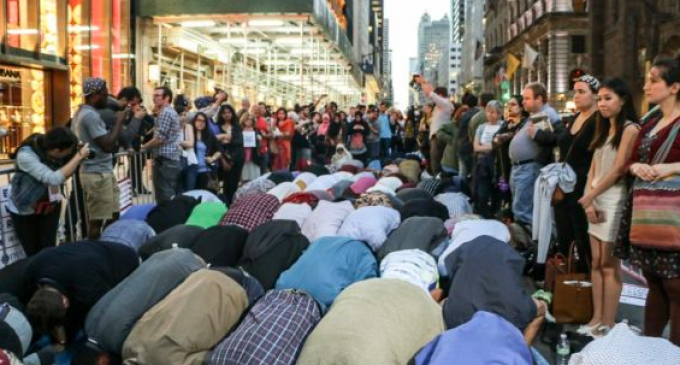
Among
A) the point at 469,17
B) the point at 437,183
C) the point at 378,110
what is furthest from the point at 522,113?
the point at 469,17

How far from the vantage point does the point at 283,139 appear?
17125mm

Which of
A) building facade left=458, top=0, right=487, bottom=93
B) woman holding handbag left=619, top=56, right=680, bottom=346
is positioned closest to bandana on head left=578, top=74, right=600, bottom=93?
woman holding handbag left=619, top=56, right=680, bottom=346

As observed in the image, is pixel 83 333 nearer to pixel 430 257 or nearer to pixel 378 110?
pixel 430 257

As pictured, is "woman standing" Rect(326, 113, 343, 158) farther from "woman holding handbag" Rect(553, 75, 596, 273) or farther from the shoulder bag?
the shoulder bag

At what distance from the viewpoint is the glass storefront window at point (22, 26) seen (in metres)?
14.5

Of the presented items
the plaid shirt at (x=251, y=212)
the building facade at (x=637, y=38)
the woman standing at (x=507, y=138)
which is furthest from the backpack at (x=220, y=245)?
the building facade at (x=637, y=38)

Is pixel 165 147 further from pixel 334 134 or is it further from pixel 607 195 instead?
pixel 334 134

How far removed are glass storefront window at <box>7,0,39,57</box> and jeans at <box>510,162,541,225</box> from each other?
1131cm

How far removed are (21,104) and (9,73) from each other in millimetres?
893

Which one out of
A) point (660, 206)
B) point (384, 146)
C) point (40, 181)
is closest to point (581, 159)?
point (660, 206)

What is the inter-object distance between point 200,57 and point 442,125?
14350mm

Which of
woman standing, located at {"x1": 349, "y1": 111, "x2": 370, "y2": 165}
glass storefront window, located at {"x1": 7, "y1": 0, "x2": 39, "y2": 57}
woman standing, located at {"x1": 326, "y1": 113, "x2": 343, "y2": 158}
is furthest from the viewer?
woman standing, located at {"x1": 326, "y1": 113, "x2": 343, "y2": 158}

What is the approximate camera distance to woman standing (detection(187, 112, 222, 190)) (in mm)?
11492

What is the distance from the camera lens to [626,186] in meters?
5.46
